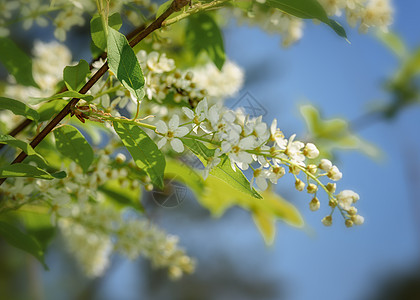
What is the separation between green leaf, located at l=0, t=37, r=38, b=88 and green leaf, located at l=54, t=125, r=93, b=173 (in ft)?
0.59

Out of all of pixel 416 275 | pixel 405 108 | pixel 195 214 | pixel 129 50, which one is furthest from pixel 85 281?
pixel 416 275

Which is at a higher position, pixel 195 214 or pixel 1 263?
pixel 195 214

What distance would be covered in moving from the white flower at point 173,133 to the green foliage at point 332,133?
103cm

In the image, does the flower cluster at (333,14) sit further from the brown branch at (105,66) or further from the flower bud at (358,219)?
the flower bud at (358,219)

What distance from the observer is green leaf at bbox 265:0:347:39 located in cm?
54

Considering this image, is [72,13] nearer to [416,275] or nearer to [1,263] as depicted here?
[1,263]

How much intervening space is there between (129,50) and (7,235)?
37cm

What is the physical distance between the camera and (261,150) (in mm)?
554

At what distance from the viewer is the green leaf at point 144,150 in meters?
0.54

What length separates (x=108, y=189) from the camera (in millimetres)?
938

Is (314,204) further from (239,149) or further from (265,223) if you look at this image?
(265,223)

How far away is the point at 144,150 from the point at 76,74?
14cm

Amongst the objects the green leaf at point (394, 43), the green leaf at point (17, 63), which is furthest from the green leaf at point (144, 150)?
the green leaf at point (394, 43)

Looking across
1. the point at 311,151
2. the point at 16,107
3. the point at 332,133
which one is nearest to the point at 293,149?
the point at 311,151
